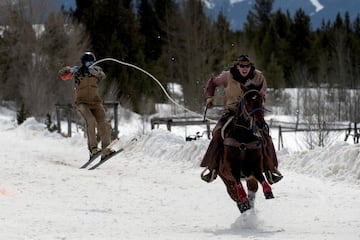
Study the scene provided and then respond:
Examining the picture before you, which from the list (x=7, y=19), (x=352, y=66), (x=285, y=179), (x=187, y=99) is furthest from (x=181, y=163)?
(x=352, y=66)

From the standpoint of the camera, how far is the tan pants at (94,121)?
12500 mm

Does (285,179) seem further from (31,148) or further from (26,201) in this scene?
(31,148)

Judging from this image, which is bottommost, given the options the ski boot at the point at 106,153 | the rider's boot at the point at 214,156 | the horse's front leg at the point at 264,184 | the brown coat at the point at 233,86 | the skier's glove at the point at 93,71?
the ski boot at the point at 106,153

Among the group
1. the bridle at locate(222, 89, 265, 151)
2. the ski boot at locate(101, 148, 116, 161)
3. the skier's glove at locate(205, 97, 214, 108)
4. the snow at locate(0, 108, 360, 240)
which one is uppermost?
the skier's glove at locate(205, 97, 214, 108)

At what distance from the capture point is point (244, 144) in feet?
22.6

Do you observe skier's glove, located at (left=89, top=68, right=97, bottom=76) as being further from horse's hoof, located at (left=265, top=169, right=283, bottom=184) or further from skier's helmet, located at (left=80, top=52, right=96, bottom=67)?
horse's hoof, located at (left=265, top=169, right=283, bottom=184)

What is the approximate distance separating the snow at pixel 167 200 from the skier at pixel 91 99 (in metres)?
0.53

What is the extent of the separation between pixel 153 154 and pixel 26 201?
6836mm

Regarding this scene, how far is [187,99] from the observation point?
3534 cm

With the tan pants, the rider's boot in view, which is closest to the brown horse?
the rider's boot

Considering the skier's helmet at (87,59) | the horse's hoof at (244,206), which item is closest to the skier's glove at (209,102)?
the horse's hoof at (244,206)

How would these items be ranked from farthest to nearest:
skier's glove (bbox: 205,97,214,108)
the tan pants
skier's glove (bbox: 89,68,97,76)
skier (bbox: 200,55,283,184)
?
the tan pants, skier's glove (bbox: 89,68,97,76), skier's glove (bbox: 205,97,214,108), skier (bbox: 200,55,283,184)

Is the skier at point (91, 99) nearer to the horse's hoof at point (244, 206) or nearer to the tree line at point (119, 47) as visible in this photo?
the horse's hoof at point (244, 206)

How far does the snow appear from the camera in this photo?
6.20 meters
